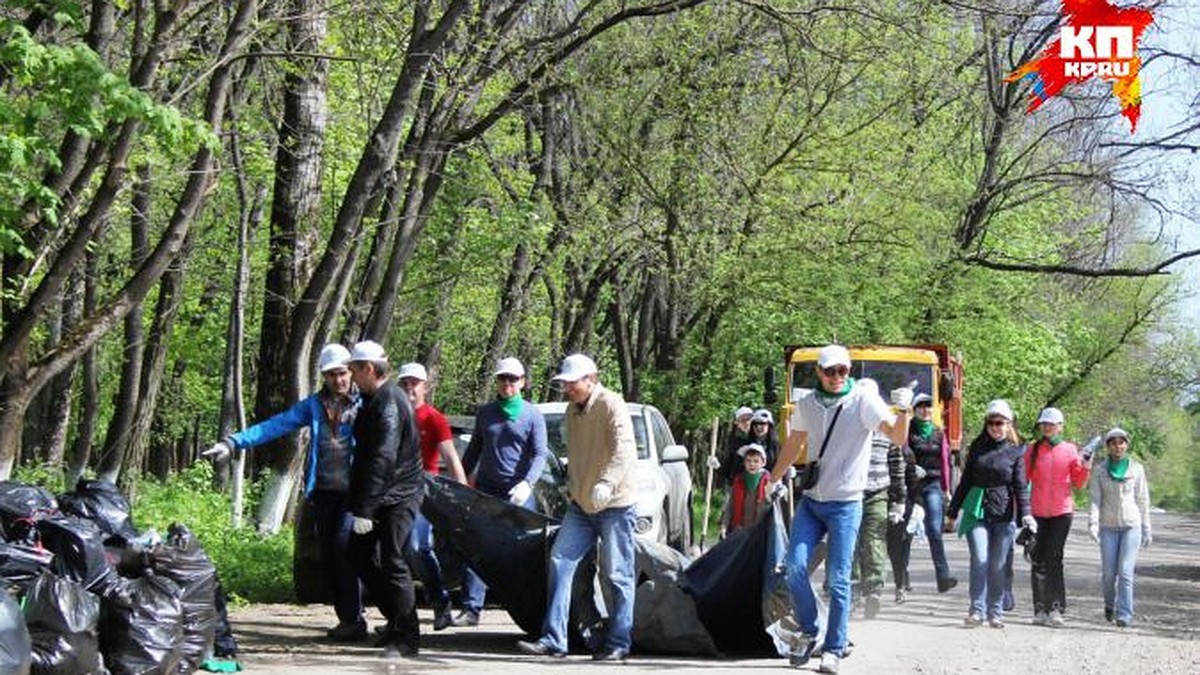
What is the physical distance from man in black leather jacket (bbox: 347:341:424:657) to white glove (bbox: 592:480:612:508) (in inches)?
42.0

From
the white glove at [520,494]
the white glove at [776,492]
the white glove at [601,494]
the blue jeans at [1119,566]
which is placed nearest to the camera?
the white glove at [601,494]

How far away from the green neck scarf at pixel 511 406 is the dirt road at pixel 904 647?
1496 millimetres

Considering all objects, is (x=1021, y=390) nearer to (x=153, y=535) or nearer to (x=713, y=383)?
(x=713, y=383)

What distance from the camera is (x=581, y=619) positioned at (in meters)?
11.8

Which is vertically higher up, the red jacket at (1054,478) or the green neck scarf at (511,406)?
the green neck scarf at (511,406)

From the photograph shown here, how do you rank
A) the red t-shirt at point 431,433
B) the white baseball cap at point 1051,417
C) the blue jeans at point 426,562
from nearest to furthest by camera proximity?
the blue jeans at point 426,562 → the red t-shirt at point 431,433 → the white baseball cap at point 1051,417

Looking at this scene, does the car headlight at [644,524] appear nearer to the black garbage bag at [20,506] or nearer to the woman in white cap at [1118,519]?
the woman in white cap at [1118,519]

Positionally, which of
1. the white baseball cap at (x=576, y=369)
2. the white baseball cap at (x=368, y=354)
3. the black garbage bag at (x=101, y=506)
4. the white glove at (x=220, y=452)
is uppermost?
the white baseball cap at (x=368, y=354)

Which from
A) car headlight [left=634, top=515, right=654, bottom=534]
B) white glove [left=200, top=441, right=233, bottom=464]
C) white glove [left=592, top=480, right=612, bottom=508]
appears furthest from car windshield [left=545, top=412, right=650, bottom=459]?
white glove [left=200, top=441, right=233, bottom=464]

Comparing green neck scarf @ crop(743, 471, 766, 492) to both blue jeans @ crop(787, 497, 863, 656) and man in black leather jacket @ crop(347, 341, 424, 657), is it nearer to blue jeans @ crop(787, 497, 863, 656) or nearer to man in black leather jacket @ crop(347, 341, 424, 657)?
blue jeans @ crop(787, 497, 863, 656)

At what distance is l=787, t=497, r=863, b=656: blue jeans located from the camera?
11016 mm

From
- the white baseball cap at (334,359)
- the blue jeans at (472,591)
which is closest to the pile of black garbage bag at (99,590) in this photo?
the white baseball cap at (334,359)

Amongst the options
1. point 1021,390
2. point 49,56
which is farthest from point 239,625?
point 1021,390

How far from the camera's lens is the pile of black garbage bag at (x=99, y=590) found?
344 inches
